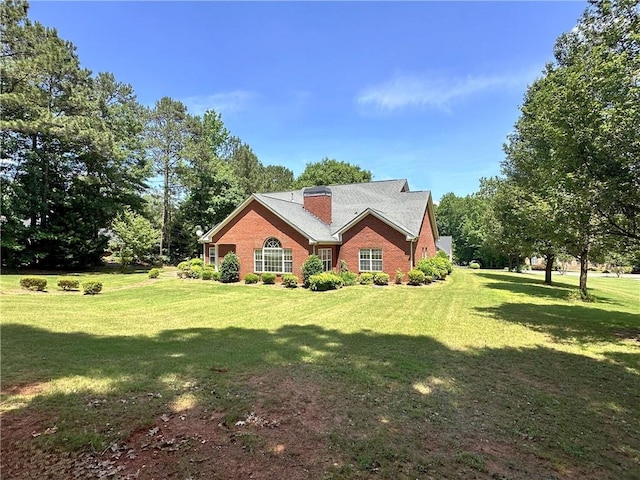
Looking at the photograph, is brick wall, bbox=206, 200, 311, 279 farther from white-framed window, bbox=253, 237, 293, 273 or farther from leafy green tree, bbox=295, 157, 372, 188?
leafy green tree, bbox=295, 157, 372, 188

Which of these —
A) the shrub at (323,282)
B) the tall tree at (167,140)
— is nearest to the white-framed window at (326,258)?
the shrub at (323,282)

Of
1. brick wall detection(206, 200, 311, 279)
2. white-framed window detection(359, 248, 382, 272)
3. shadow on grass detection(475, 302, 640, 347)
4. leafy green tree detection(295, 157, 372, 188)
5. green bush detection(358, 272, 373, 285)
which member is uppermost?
leafy green tree detection(295, 157, 372, 188)

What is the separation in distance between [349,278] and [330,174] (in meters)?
30.8

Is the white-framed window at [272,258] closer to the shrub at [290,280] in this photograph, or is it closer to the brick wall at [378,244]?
the shrub at [290,280]

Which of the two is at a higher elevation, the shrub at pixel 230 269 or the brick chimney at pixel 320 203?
the brick chimney at pixel 320 203

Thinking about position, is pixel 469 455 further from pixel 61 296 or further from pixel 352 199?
pixel 352 199

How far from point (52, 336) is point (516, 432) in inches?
410

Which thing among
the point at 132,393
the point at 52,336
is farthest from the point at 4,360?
the point at 132,393

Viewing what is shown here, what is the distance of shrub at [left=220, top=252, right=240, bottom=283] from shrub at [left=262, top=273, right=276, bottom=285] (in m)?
2.26

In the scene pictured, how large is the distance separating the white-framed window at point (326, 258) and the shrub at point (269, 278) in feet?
10.8

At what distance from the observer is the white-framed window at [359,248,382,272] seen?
922 inches

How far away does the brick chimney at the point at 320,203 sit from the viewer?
26.6m

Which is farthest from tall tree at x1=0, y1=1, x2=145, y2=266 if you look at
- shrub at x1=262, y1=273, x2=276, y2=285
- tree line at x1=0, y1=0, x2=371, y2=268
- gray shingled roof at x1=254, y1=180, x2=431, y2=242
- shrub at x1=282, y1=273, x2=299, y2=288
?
shrub at x1=282, y1=273, x2=299, y2=288

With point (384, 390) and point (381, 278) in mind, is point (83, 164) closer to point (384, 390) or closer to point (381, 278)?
point (381, 278)
